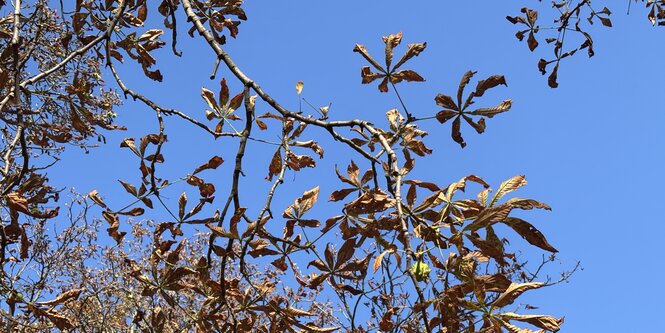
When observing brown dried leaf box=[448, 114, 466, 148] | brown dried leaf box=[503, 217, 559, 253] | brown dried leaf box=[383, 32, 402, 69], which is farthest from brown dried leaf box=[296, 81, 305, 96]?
brown dried leaf box=[503, 217, 559, 253]

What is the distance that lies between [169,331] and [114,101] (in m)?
4.94

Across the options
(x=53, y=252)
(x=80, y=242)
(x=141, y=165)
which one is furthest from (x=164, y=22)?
(x=80, y=242)

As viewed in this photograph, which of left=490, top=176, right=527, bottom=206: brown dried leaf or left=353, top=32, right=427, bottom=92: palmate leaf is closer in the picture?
left=490, top=176, right=527, bottom=206: brown dried leaf

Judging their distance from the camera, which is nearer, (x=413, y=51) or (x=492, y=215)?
(x=492, y=215)

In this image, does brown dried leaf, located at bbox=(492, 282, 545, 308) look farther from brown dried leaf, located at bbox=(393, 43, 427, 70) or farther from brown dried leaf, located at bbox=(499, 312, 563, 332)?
brown dried leaf, located at bbox=(393, 43, 427, 70)

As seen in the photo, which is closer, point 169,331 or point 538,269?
point 538,269

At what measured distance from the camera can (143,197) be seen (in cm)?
206

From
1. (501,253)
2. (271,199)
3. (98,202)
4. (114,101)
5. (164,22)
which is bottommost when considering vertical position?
(501,253)

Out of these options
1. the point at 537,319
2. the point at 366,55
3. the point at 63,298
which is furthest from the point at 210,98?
the point at 537,319

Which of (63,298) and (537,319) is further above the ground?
(63,298)

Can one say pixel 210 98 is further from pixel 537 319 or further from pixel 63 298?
pixel 537 319

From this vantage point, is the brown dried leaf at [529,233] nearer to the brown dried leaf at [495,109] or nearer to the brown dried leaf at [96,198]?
the brown dried leaf at [495,109]

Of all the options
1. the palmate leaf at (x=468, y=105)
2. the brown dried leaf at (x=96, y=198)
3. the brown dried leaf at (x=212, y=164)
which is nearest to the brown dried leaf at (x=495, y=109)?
the palmate leaf at (x=468, y=105)

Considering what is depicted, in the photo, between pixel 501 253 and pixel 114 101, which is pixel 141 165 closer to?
pixel 501 253
